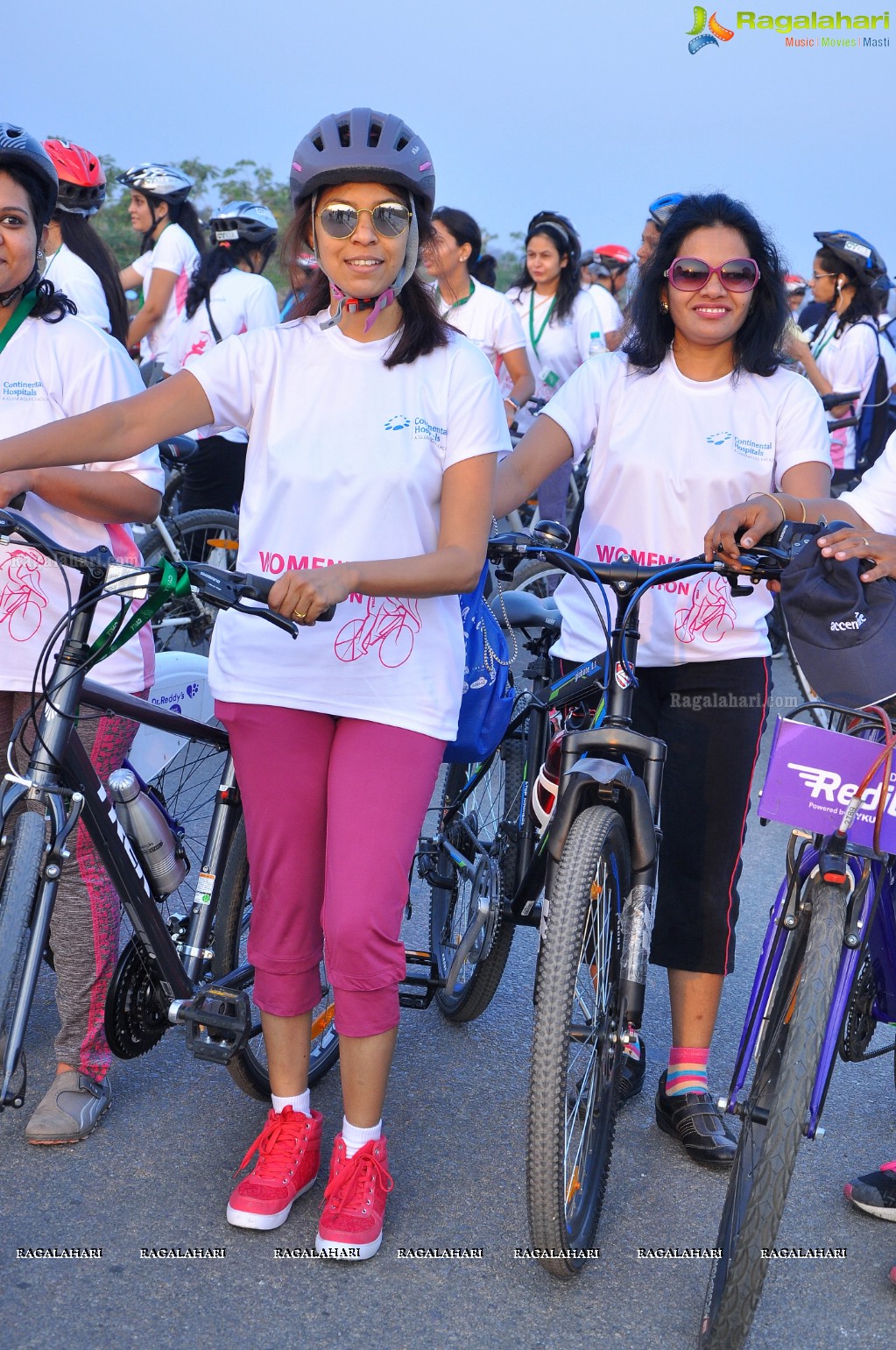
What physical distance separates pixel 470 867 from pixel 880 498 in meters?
1.39

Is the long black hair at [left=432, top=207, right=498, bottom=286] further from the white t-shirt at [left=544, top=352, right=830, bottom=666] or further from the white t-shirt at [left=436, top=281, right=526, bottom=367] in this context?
the white t-shirt at [left=544, top=352, right=830, bottom=666]

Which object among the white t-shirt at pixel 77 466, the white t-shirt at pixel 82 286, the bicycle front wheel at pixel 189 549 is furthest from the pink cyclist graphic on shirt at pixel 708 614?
the bicycle front wheel at pixel 189 549

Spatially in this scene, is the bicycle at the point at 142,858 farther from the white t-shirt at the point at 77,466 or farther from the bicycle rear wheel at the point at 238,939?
the white t-shirt at the point at 77,466

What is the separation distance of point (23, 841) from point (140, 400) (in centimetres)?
90

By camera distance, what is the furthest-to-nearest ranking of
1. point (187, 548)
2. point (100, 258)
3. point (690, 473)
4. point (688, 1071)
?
point (187, 548), point (100, 258), point (688, 1071), point (690, 473)

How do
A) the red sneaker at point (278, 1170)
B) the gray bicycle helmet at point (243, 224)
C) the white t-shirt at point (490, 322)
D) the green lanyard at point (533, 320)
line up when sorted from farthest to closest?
the green lanyard at point (533, 320) < the white t-shirt at point (490, 322) < the gray bicycle helmet at point (243, 224) < the red sneaker at point (278, 1170)

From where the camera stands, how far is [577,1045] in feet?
9.91

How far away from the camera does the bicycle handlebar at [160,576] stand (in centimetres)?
243

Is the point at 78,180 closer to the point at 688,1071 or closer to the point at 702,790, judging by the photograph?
the point at 702,790

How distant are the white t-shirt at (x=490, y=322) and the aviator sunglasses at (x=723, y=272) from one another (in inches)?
188

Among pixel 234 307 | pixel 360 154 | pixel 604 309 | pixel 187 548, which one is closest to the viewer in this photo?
pixel 360 154

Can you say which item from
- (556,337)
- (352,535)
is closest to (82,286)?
(352,535)

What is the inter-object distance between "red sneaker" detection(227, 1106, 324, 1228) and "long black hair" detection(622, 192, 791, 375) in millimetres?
1970

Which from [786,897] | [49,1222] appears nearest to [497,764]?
[786,897]
